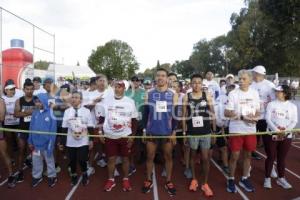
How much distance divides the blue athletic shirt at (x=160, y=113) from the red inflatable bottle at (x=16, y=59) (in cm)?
687

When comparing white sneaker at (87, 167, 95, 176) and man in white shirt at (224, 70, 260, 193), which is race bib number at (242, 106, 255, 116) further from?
white sneaker at (87, 167, 95, 176)

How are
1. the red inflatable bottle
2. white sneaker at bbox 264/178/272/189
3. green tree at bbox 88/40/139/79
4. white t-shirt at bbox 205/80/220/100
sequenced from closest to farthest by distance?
white sneaker at bbox 264/178/272/189
white t-shirt at bbox 205/80/220/100
the red inflatable bottle
green tree at bbox 88/40/139/79

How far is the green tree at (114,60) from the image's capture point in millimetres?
76875

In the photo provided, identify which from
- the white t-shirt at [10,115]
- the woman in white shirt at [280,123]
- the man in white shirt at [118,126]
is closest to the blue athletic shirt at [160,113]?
the man in white shirt at [118,126]

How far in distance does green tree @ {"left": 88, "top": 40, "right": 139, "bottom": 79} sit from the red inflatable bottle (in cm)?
6158

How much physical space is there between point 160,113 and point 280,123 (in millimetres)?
2075

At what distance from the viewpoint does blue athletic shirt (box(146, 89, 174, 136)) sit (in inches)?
214

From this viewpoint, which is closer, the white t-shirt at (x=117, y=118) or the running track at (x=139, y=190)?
the running track at (x=139, y=190)

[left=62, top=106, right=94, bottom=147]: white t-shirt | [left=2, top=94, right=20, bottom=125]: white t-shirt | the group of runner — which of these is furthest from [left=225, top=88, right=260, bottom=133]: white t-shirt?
[left=2, top=94, right=20, bottom=125]: white t-shirt

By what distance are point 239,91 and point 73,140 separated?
2994mm

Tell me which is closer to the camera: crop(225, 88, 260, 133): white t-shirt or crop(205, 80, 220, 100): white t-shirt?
crop(225, 88, 260, 133): white t-shirt

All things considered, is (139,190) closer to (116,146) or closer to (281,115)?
(116,146)

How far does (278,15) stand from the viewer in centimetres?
2280

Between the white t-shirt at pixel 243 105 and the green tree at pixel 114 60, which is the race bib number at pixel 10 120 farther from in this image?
the green tree at pixel 114 60
